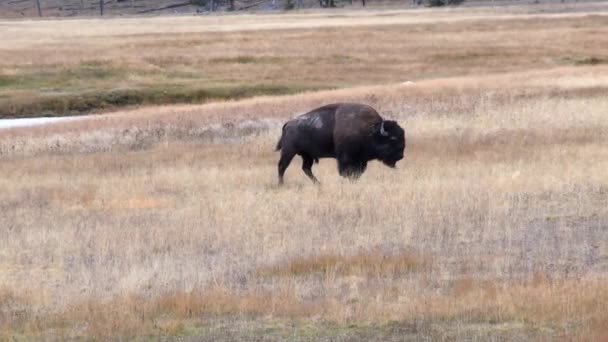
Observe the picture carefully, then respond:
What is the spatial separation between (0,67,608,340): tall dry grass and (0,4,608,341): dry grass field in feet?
0.11

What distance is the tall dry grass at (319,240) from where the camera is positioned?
895 cm

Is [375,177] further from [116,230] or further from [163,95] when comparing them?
[163,95]

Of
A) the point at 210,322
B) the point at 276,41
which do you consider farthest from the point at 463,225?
the point at 276,41

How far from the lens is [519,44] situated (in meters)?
55.2

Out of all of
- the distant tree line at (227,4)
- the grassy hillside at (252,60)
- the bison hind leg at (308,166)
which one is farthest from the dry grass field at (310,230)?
the distant tree line at (227,4)

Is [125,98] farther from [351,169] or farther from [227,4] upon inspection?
[227,4]

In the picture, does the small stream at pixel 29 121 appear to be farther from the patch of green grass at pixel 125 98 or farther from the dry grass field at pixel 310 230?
the dry grass field at pixel 310 230

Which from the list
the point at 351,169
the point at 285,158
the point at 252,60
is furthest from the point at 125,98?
the point at 351,169

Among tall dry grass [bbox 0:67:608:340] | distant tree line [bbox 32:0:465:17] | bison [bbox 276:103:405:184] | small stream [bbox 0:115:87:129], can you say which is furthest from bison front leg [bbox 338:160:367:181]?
distant tree line [bbox 32:0:465:17]

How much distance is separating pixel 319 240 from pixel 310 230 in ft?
2.24

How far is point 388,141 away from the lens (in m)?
17.0

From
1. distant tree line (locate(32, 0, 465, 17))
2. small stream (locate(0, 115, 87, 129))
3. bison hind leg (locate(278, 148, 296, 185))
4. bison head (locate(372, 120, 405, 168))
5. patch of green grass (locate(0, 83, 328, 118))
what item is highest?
bison head (locate(372, 120, 405, 168))

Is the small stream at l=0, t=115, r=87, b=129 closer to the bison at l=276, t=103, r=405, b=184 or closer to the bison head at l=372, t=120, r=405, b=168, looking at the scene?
the bison at l=276, t=103, r=405, b=184

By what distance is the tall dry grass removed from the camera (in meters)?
8.95
